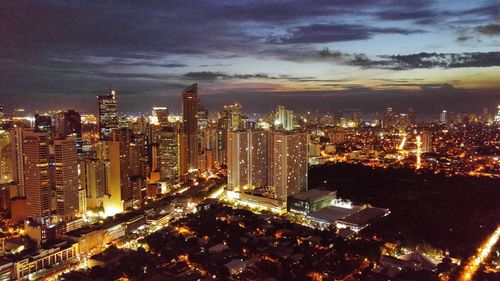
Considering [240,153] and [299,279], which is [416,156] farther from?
[299,279]

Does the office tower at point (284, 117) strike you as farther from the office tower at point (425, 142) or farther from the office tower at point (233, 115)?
the office tower at point (425, 142)

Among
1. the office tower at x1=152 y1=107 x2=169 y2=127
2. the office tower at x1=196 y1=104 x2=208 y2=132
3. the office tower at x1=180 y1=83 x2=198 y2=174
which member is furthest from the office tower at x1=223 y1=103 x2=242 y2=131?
the office tower at x1=152 y1=107 x2=169 y2=127

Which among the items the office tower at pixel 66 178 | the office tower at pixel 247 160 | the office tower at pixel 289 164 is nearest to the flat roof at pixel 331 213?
the office tower at pixel 289 164

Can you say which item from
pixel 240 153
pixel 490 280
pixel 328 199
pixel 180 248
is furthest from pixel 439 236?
pixel 240 153

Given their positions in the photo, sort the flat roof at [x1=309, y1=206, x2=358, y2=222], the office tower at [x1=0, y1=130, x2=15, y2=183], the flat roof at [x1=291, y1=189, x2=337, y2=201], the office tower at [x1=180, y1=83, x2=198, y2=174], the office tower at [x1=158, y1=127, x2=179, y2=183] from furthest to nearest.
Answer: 1. the office tower at [x1=180, y1=83, x2=198, y2=174]
2. the office tower at [x1=158, y1=127, x2=179, y2=183]
3. the office tower at [x1=0, y1=130, x2=15, y2=183]
4. the flat roof at [x1=291, y1=189, x2=337, y2=201]
5. the flat roof at [x1=309, y1=206, x2=358, y2=222]

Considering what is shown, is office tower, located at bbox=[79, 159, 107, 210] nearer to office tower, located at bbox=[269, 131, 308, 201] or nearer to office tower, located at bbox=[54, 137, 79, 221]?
office tower, located at bbox=[54, 137, 79, 221]

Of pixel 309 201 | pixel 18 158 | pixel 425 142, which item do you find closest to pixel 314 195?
pixel 309 201
